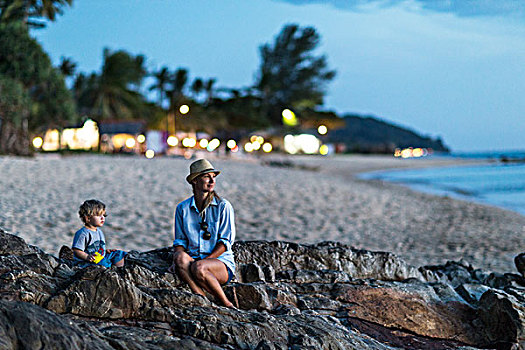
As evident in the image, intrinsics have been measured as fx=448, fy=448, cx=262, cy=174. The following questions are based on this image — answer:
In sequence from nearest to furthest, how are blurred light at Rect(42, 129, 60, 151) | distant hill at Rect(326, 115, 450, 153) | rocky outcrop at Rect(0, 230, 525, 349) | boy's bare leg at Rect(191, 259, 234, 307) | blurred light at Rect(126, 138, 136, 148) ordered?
rocky outcrop at Rect(0, 230, 525, 349) < boy's bare leg at Rect(191, 259, 234, 307) < blurred light at Rect(42, 129, 60, 151) < blurred light at Rect(126, 138, 136, 148) < distant hill at Rect(326, 115, 450, 153)

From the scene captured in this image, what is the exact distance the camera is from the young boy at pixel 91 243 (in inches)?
149

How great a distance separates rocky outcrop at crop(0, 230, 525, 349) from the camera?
257 centimetres

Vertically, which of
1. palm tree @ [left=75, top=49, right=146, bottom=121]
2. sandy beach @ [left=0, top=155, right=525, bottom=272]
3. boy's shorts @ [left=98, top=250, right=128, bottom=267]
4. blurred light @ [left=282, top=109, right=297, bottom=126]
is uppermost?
palm tree @ [left=75, top=49, right=146, bottom=121]

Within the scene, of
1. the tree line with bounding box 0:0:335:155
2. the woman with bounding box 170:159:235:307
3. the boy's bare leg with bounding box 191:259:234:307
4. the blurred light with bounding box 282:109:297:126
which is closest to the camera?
the boy's bare leg with bounding box 191:259:234:307

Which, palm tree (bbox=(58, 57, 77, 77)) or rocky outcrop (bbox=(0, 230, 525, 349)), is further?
palm tree (bbox=(58, 57, 77, 77))

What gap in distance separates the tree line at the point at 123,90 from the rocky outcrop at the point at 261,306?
11467 millimetres

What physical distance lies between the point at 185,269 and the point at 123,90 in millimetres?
45202

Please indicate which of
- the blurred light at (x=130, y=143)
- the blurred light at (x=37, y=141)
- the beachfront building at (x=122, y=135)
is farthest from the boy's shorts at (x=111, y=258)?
the blurred light at (x=130, y=143)

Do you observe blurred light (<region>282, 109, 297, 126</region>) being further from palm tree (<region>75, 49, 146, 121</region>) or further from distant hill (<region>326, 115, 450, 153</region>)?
distant hill (<region>326, 115, 450, 153</region>)

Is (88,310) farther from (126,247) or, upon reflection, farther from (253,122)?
(253,122)

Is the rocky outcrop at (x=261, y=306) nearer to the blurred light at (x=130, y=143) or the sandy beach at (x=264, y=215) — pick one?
the sandy beach at (x=264, y=215)

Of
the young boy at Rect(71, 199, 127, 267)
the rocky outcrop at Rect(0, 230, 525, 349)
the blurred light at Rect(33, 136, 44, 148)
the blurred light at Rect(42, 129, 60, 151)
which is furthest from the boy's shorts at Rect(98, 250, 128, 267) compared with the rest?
the blurred light at Rect(42, 129, 60, 151)

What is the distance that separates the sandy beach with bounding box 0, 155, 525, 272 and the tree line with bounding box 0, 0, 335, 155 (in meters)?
3.87

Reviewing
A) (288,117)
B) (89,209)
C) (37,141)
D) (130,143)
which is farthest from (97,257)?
(130,143)
